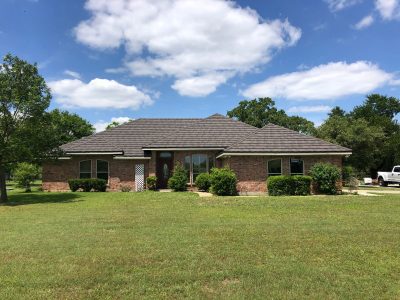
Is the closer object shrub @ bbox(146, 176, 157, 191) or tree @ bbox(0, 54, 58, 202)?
tree @ bbox(0, 54, 58, 202)

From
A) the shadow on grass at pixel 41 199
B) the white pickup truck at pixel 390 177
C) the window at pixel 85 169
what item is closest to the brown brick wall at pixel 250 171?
the shadow on grass at pixel 41 199

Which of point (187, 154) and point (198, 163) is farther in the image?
point (198, 163)

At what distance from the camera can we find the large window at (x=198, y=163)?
27641 millimetres

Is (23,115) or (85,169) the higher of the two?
(23,115)

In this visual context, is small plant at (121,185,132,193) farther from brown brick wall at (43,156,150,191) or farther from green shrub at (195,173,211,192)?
green shrub at (195,173,211,192)

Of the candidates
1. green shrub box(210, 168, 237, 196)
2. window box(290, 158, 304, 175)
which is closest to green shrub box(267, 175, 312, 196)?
window box(290, 158, 304, 175)

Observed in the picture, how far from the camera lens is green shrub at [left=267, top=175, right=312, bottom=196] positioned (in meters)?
22.1

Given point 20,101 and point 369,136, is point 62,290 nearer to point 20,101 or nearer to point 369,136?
point 20,101

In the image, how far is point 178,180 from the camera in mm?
25891

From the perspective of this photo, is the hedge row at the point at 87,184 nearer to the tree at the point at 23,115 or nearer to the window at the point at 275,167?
the tree at the point at 23,115

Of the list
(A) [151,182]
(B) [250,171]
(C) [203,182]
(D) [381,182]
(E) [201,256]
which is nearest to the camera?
(E) [201,256]

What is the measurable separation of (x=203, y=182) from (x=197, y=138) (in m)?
4.04

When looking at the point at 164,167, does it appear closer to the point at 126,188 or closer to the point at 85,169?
the point at 126,188

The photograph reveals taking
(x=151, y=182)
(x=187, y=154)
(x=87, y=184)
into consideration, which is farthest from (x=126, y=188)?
(x=187, y=154)
